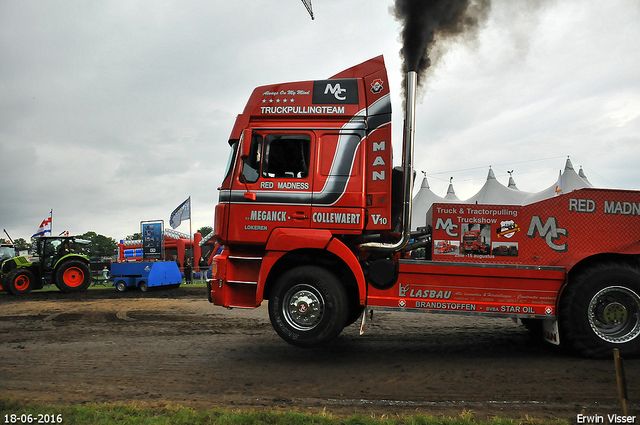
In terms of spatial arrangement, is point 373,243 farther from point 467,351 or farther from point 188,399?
point 188,399

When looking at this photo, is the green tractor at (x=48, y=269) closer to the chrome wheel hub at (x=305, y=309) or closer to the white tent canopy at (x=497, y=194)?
the chrome wheel hub at (x=305, y=309)

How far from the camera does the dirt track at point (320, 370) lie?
167 inches

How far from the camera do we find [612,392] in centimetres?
439

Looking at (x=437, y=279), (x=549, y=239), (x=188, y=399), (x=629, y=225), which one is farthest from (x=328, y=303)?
(x=629, y=225)

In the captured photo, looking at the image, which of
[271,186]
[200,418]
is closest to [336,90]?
[271,186]

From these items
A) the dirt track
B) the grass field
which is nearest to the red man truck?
the dirt track

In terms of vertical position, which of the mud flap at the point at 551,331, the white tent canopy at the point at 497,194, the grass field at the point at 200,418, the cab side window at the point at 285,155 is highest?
the white tent canopy at the point at 497,194

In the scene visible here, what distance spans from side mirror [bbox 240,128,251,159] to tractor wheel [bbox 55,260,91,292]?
15.2m

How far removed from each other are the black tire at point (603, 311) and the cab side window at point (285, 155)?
3.81 metres

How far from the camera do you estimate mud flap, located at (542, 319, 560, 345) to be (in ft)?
17.9

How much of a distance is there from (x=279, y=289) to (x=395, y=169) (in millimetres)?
2281

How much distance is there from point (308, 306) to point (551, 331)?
10.5 ft

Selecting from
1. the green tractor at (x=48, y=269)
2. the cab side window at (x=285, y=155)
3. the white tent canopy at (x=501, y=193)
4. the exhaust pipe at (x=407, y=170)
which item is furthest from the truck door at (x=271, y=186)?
the green tractor at (x=48, y=269)

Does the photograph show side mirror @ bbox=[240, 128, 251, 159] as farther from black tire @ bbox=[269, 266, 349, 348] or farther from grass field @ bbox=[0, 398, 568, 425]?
grass field @ bbox=[0, 398, 568, 425]
